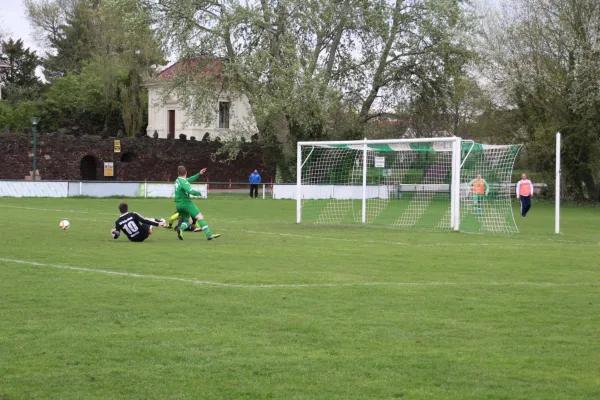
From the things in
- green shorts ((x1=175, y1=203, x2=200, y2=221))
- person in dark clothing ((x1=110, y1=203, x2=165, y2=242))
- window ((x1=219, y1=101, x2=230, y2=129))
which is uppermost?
window ((x1=219, y1=101, x2=230, y2=129))

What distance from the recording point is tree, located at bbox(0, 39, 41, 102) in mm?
85125

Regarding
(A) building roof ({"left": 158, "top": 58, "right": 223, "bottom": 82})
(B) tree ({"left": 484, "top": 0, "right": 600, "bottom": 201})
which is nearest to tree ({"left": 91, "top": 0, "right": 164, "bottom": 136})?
(A) building roof ({"left": 158, "top": 58, "right": 223, "bottom": 82})

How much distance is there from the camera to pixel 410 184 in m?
40.7

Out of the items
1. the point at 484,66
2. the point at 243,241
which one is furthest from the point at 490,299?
the point at 484,66

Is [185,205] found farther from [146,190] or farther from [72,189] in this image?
[146,190]

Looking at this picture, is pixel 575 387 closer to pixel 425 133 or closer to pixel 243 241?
pixel 243 241

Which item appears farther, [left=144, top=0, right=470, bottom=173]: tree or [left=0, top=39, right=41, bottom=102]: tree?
[left=0, top=39, right=41, bottom=102]: tree

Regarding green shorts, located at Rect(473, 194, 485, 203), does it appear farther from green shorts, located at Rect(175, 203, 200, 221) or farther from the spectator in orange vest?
green shorts, located at Rect(175, 203, 200, 221)

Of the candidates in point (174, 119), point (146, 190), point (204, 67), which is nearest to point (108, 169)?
point (174, 119)

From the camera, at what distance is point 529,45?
50.6 meters

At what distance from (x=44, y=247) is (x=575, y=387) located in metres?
13.2

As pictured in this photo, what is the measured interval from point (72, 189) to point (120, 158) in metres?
18.7

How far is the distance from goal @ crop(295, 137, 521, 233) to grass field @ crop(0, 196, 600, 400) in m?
8.99

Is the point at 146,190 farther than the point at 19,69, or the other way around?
the point at 19,69
